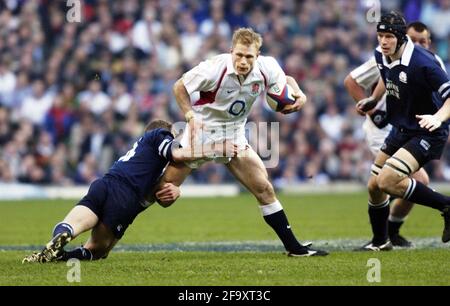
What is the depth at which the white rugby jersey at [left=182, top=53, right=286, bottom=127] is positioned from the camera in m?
8.48

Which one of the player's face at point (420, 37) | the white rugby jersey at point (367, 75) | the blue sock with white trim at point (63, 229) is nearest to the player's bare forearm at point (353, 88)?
the white rugby jersey at point (367, 75)

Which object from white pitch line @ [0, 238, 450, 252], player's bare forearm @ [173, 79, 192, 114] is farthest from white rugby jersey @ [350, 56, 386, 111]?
player's bare forearm @ [173, 79, 192, 114]

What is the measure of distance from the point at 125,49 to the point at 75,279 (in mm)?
13325

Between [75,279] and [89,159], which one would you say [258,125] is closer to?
[89,159]

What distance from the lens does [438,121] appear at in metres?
8.38

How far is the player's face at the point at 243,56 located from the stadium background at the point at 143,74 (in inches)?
409

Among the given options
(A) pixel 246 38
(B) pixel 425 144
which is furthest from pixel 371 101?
(A) pixel 246 38

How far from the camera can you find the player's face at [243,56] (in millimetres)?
8305

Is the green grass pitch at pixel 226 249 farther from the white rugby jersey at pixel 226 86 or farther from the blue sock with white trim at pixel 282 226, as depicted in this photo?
the white rugby jersey at pixel 226 86

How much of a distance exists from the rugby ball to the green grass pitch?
140 cm

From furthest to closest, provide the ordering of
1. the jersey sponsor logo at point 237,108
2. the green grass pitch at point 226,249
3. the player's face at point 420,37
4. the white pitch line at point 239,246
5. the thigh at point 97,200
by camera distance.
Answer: the player's face at point 420,37 < the white pitch line at point 239,246 < the jersey sponsor logo at point 237,108 < the thigh at point 97,200 < the green grass pitch at point 226,249

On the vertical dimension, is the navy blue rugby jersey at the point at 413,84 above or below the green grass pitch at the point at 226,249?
above

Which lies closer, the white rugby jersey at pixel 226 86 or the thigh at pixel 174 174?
the white rugby jersey at pixel 226 86

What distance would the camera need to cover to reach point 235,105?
8.73m
